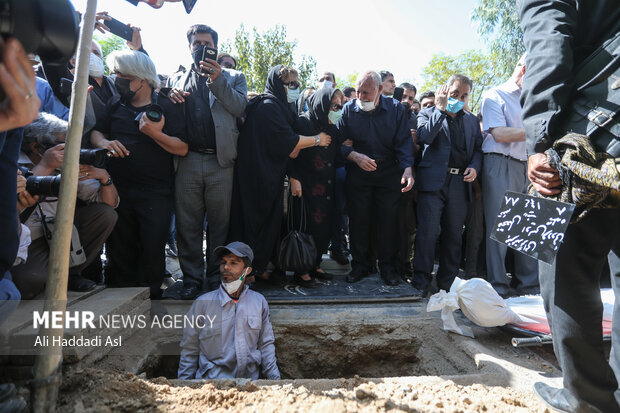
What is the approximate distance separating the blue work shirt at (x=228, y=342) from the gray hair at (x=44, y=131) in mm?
1460

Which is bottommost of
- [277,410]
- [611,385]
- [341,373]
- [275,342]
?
[341,373]

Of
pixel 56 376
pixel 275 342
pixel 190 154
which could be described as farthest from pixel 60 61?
pixel 275 342

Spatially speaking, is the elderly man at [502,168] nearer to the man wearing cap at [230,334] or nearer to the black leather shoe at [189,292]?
the man wearing cap at [230,334]

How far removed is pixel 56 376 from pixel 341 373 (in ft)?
7.41

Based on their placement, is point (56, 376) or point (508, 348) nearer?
point (56, 376)

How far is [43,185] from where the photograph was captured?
2.17 metres

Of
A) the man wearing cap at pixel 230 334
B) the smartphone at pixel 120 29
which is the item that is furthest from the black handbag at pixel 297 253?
the smartphone at pixel 120 29

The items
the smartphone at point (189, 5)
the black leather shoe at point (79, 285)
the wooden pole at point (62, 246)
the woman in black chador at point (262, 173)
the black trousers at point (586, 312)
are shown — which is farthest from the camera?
the woman in black chador at point (262, 173)

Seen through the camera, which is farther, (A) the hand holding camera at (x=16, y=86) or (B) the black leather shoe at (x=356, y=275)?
(B) the black leather shoe at (x=356, y=275)

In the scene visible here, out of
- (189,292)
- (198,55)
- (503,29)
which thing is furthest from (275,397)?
(503,29)

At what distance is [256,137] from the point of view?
3.45 meters

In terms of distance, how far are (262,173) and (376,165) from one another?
1.15 metres

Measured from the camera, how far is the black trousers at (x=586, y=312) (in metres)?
1.45

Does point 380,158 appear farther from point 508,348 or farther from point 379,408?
point 379,408
